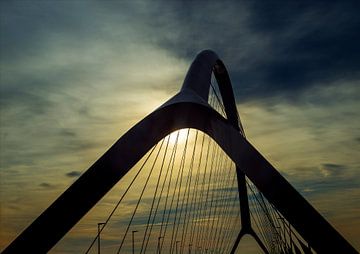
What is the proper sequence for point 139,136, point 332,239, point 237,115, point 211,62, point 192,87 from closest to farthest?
point 332,239
point 139,136
point 192,87
point 211,62
point 237,115

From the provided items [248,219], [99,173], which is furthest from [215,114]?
[248,219]

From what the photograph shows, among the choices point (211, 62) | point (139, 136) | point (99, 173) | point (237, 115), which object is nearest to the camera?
point (99, 173)

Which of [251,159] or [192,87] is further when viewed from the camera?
[192,87]

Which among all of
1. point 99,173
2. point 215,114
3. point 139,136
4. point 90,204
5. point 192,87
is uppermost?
point 192,87

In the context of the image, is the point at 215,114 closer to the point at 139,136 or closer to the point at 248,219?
the point at 139,136

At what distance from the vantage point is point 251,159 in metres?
19.3

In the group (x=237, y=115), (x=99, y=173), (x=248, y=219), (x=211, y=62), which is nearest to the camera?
(x=99, y=173)

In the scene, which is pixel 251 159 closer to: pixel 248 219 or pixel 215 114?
pixel 215 114

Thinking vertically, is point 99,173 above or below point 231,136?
below

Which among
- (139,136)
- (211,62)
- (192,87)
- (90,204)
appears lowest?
(90,204)

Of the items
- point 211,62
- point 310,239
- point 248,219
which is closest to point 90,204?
point 310,239

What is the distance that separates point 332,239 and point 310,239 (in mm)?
769

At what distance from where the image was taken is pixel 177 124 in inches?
870

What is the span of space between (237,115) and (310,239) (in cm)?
2427
